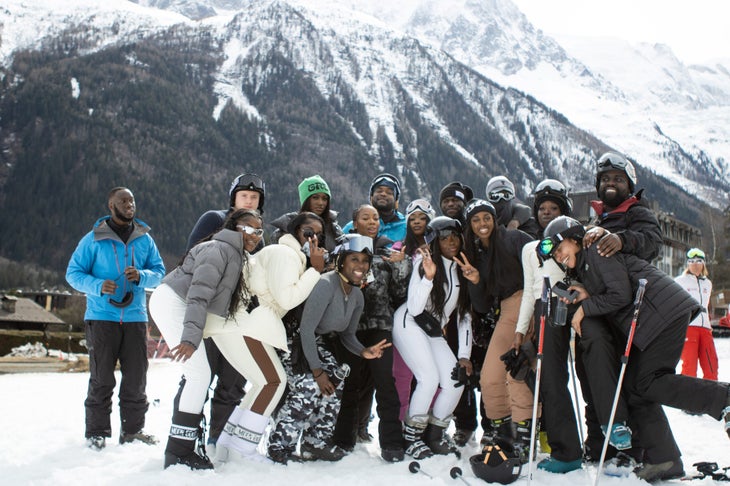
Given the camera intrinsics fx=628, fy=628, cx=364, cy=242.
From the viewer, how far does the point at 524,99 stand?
608ft

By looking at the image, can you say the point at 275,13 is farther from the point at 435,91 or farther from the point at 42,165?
the point at 42,165

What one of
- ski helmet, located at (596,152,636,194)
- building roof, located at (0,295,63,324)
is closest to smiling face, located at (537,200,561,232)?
ski helmet, located at (596,152,636,194)

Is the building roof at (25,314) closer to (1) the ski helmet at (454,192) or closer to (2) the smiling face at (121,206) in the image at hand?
(2) the smiling face at (121,206)

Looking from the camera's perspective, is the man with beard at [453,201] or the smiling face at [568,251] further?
the man with beard at [453,201]

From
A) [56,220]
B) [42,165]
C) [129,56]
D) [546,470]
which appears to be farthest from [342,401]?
[129,56]

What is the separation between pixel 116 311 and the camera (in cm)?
555

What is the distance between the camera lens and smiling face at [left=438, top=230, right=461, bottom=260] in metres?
5.38

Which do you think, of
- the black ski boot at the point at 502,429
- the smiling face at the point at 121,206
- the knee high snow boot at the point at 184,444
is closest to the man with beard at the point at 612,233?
the black ski boot at the point at 502,429

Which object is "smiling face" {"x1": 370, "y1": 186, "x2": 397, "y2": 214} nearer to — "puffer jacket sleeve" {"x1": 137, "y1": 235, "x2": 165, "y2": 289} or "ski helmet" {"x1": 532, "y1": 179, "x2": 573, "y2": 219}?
"ski helmet" {"x1": 532, "y1": 179, "x2": 573, "y2": 219}

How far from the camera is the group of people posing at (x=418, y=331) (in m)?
4.40

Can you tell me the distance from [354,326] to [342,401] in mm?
677

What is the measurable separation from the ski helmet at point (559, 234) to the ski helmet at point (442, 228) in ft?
2.91

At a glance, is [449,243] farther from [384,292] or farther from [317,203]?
[317,203]

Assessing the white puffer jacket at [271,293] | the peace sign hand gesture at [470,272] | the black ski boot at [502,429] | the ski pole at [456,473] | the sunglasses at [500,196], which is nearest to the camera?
the ski pole at [456,473]
